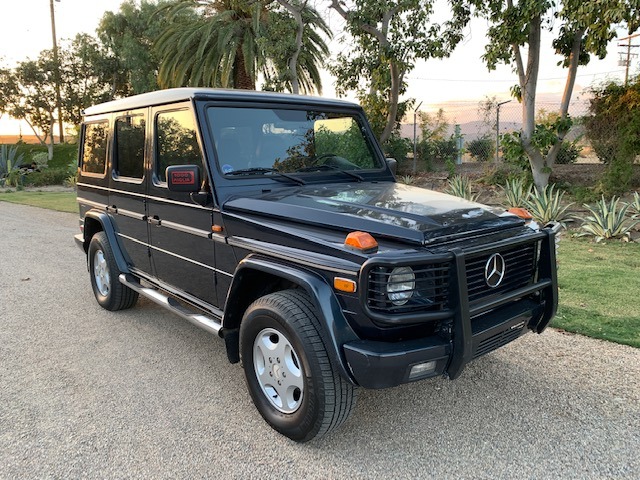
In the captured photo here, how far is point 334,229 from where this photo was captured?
288cm

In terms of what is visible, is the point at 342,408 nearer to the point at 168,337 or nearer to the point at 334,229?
the point at 334,229

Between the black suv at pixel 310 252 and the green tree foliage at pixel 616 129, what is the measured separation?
7642 millimetres

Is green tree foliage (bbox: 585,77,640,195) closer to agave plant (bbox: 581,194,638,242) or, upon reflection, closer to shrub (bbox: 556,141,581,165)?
shrub (bbox: 556,141,581,165)

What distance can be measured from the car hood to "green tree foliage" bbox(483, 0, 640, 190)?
635cm

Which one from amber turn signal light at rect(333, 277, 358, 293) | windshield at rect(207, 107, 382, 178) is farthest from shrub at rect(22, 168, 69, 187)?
amber turn signal light at rect(333, 277, 358, 293)

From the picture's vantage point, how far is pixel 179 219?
3863 millimetres

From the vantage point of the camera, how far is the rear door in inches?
142

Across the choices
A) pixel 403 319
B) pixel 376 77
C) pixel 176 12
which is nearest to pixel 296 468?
pixel 403 319

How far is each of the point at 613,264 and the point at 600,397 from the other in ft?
12.2

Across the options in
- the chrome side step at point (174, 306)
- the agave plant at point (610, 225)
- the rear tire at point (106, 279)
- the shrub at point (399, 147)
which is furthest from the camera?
the shrub at point (399, 147)

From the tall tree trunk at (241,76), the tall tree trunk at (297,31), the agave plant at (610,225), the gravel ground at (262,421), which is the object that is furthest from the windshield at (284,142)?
the tall tree trunk at (241,76)

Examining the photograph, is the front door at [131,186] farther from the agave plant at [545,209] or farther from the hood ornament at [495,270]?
the agave plant at [545,209]

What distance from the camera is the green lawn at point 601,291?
4461mm

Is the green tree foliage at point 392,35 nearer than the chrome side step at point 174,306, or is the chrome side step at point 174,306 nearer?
the chrome side step at point 174,306
